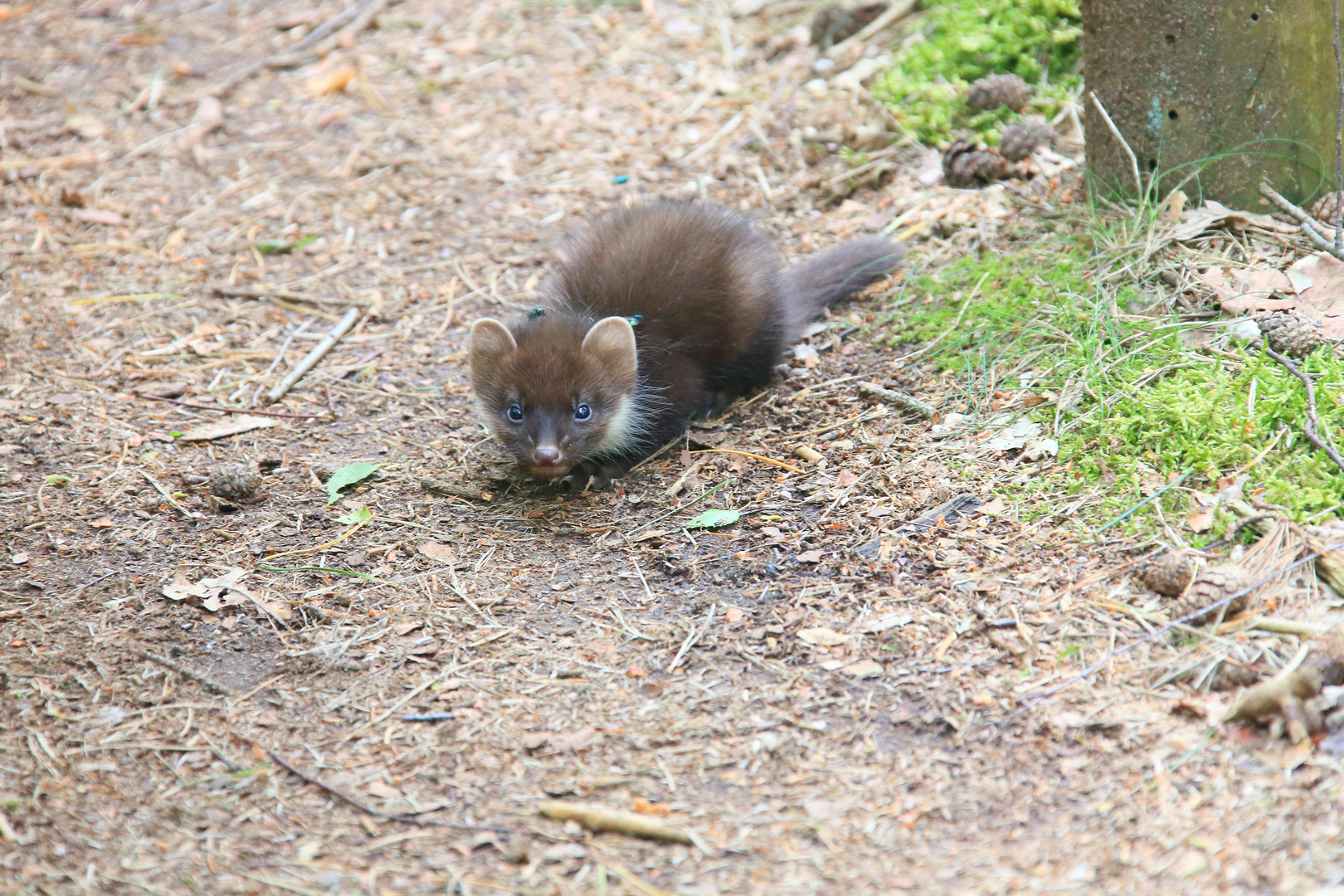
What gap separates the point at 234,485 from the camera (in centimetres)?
468

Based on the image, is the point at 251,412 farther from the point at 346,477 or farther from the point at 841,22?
the point at 841,22

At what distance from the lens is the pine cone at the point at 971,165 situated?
610cm

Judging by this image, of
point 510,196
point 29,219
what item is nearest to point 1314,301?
point 510,196

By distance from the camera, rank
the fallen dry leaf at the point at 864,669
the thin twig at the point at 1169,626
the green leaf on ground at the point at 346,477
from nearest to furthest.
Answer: the thin twig at the point at 1169,626, the fallen dry leaf at the point at 864,669, the green leaf on ground at the point at 346,477

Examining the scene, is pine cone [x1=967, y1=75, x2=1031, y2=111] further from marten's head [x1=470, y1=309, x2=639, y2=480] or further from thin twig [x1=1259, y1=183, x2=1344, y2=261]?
marten's head [x1=470, y1=309, x2=639, y2=480]

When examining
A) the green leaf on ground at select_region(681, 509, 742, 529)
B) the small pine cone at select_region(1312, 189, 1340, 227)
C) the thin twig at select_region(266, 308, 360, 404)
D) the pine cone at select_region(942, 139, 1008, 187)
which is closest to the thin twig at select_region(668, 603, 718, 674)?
the green leaf on ground at select_region(681, 509, 742, 529)

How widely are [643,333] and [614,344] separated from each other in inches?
12.1

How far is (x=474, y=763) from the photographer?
335 cm

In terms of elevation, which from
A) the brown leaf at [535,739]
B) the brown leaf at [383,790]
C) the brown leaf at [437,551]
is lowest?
the brown leaf at [437,551]

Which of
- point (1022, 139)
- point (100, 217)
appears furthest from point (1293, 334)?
point (100, 217)

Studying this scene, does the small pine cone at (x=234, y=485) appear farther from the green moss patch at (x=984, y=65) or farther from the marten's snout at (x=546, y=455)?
the green moss patch at (x=984, y=65)

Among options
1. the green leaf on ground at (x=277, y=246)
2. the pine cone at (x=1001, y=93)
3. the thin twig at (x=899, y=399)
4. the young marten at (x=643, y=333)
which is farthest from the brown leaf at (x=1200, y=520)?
the green leaf on ground at (x=277, y=246)

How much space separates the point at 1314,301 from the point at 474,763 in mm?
3670

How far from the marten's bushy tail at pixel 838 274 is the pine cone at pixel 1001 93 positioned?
134cm
